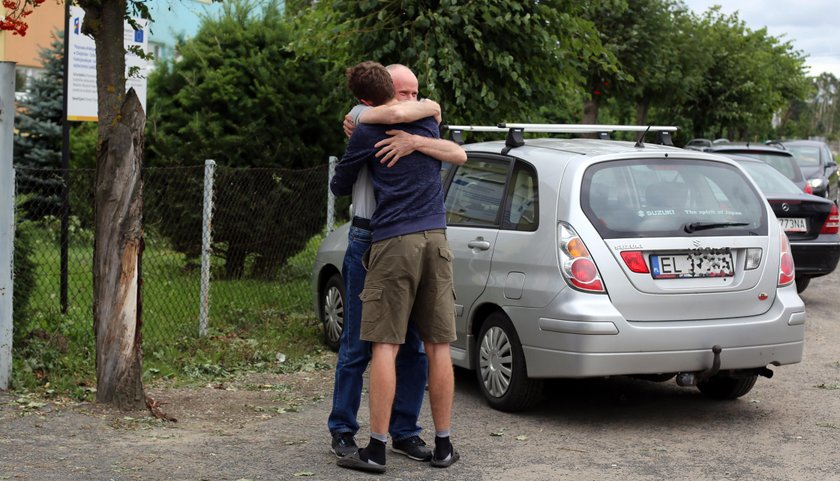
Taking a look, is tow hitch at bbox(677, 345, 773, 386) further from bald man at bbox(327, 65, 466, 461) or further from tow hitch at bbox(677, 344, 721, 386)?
bald man at bbox(327, 65, 466, 461)

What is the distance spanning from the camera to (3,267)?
683cm

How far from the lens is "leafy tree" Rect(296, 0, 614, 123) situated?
408 inches

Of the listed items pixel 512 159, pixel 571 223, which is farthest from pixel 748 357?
pixel 512 159

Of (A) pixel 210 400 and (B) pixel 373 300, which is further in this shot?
(A) pixel 210 400

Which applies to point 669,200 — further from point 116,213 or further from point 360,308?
point 116,213

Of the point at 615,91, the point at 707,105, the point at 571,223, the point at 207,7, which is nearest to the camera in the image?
the point at 571,223

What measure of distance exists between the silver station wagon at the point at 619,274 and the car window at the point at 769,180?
5.25 m

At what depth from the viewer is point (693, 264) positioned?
21.4 feet

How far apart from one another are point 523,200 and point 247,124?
5165mm

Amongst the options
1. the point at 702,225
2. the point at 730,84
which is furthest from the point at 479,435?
the point at 730,84

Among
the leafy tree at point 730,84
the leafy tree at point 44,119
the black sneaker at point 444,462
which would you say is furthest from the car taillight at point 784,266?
the leafy tree at point 730,84

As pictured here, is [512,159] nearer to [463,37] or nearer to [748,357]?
[748,357]

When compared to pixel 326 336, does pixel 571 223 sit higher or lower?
higher

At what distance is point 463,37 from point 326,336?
3228 millimetres
